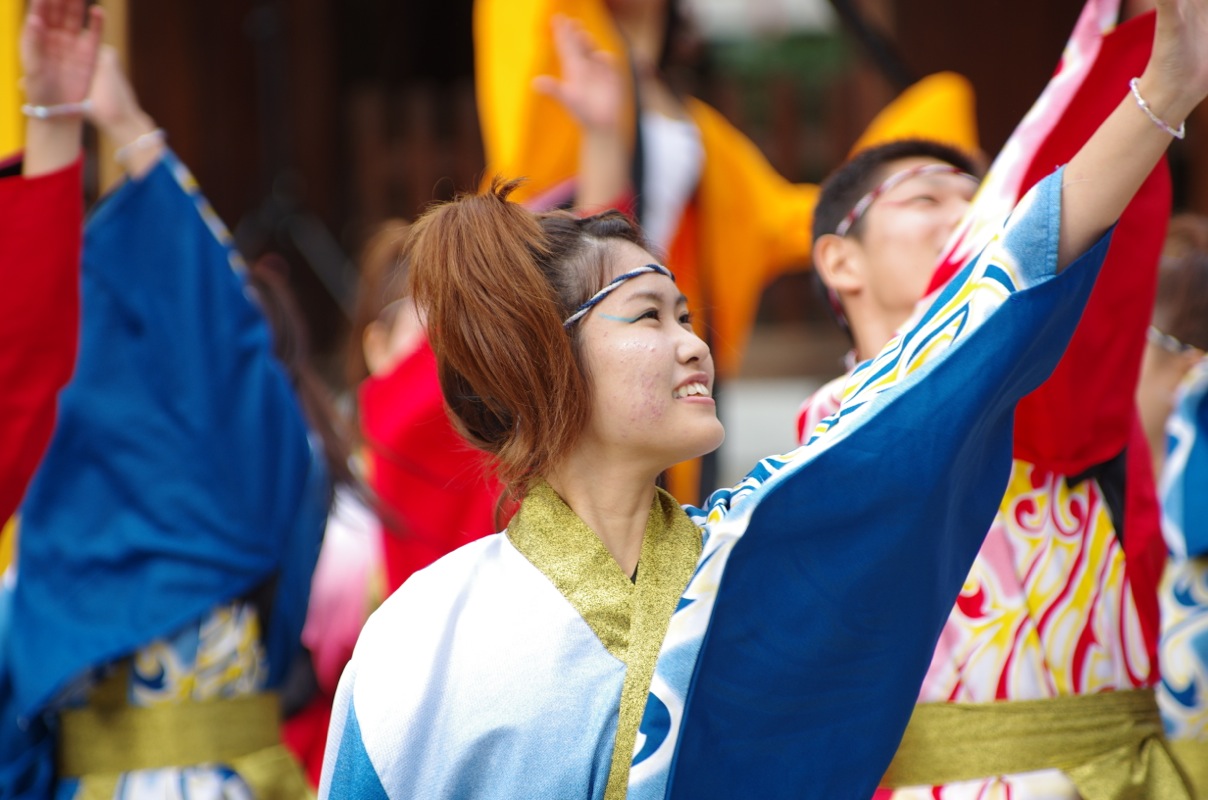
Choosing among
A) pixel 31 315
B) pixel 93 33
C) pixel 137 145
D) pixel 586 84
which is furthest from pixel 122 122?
pixel 586 84

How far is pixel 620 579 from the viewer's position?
1.38 m

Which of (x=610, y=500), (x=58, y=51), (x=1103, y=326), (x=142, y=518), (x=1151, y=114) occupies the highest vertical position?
(x=58, y=51)

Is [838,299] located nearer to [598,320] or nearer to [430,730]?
[598,320]

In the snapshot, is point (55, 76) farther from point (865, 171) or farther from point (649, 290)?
point (865, 171)

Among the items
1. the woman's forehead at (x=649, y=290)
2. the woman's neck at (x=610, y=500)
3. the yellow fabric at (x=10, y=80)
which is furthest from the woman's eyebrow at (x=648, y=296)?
the yellow fabric at (x=10, y=80)

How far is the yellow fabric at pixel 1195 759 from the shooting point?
2051 millimetres

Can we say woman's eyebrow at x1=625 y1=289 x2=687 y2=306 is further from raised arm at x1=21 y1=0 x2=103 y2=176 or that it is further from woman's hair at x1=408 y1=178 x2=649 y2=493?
raised arm at x1=21 y1=0 x2=103 y2=176

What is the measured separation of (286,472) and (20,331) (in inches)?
21.1

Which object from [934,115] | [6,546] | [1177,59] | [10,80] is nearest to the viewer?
[1177,59]

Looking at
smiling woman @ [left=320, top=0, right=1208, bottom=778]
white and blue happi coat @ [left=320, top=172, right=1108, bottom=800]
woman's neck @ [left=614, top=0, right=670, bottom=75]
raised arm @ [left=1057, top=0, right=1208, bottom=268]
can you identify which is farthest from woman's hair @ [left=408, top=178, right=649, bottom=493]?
woman's neck @ [left=614, top=0, right=670, bottom=75]

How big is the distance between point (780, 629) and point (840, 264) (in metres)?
0.87

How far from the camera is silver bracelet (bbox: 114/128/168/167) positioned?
2188 millimetres

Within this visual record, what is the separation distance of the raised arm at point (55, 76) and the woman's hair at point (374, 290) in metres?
1.06

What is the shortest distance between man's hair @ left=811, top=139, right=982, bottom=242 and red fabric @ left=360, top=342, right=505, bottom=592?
101 centimetres
